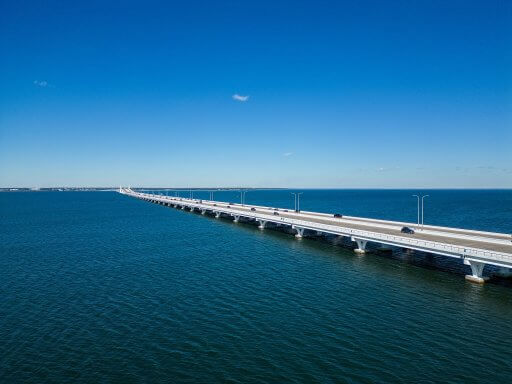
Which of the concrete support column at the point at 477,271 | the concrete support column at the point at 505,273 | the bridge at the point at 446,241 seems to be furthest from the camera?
the concrete support column at the point at 505,273

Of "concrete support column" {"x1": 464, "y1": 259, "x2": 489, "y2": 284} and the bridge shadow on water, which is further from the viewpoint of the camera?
the bridge shadow on water

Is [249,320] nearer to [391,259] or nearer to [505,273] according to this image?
[505,273]

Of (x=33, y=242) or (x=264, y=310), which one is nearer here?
(x=264, y=310)

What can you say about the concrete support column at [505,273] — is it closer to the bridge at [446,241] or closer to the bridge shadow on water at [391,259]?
the bridge at [446,241]

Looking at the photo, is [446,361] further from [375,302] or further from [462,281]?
[462,281]

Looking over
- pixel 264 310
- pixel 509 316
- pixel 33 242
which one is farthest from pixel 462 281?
pixel 33 242

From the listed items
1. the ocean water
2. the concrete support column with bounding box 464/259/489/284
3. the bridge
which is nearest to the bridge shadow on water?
the ocean water

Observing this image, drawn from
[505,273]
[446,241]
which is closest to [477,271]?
[505,273]

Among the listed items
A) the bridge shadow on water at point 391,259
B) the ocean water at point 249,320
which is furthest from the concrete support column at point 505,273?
the ocean water at point 249,320

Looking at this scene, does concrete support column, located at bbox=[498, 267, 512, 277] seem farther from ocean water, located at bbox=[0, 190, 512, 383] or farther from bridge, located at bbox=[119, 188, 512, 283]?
ocean water, located at bbox=[0, 190, 512, 383]
